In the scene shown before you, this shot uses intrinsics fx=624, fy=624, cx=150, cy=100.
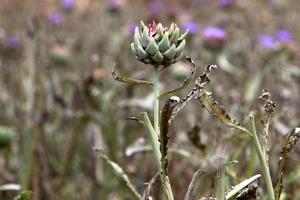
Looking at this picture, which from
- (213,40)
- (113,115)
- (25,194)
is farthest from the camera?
(213,40)

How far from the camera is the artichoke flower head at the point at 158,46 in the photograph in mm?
730

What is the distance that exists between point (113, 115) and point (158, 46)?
1.30 meters

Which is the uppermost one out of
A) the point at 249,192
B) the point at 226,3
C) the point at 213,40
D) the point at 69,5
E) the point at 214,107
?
the point at 69,5

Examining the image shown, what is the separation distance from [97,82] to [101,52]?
1.18m

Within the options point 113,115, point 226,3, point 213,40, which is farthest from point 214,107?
point 226,3

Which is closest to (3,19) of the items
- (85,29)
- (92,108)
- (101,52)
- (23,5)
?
(23,5)

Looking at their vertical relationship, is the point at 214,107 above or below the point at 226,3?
below

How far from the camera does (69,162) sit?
177 centimetres

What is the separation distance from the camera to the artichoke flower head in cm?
73

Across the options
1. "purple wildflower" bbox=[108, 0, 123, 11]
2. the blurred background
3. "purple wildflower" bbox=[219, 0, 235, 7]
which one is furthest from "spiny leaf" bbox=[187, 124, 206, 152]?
"purple wildflower" bbox=[108, 0, 123, 11]

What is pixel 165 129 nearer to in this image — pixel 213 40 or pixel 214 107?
pixel 214 107

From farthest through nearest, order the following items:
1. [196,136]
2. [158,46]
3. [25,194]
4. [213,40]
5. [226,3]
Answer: [226,3] < [213,40] < [196,136] < [25,194] < [158,46]

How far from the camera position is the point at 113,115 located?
6.63ft

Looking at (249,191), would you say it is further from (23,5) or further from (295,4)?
(295,4)
